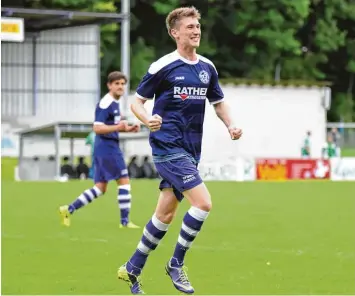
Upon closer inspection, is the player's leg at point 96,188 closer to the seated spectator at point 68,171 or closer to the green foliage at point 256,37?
the seated spectator at point 68,171

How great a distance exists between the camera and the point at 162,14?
65812 millimetres

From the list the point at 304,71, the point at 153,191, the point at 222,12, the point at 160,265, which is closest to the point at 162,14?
the point at 222,12

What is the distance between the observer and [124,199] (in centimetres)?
1653

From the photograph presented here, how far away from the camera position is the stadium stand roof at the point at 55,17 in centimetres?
4509

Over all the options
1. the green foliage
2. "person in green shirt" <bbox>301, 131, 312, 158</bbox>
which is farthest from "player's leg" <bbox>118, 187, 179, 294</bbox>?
the green foliage

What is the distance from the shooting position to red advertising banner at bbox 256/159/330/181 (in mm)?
38312

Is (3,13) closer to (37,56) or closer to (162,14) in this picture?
(37,56)

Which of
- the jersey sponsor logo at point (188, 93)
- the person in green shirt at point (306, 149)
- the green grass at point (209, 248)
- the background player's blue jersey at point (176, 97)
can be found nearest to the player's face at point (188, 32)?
the background player's blue jersey at point (176, 97)

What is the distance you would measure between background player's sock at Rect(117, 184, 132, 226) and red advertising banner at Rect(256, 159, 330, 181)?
21402 millimetres

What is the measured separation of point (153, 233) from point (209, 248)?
3.93 meters

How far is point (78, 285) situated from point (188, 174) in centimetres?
150

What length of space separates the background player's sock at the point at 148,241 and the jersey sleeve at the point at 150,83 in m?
1.01

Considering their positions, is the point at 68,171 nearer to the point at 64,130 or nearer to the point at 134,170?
the point at 64,130

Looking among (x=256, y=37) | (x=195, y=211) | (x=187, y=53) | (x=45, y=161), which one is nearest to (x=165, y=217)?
(x=195, y=211)
